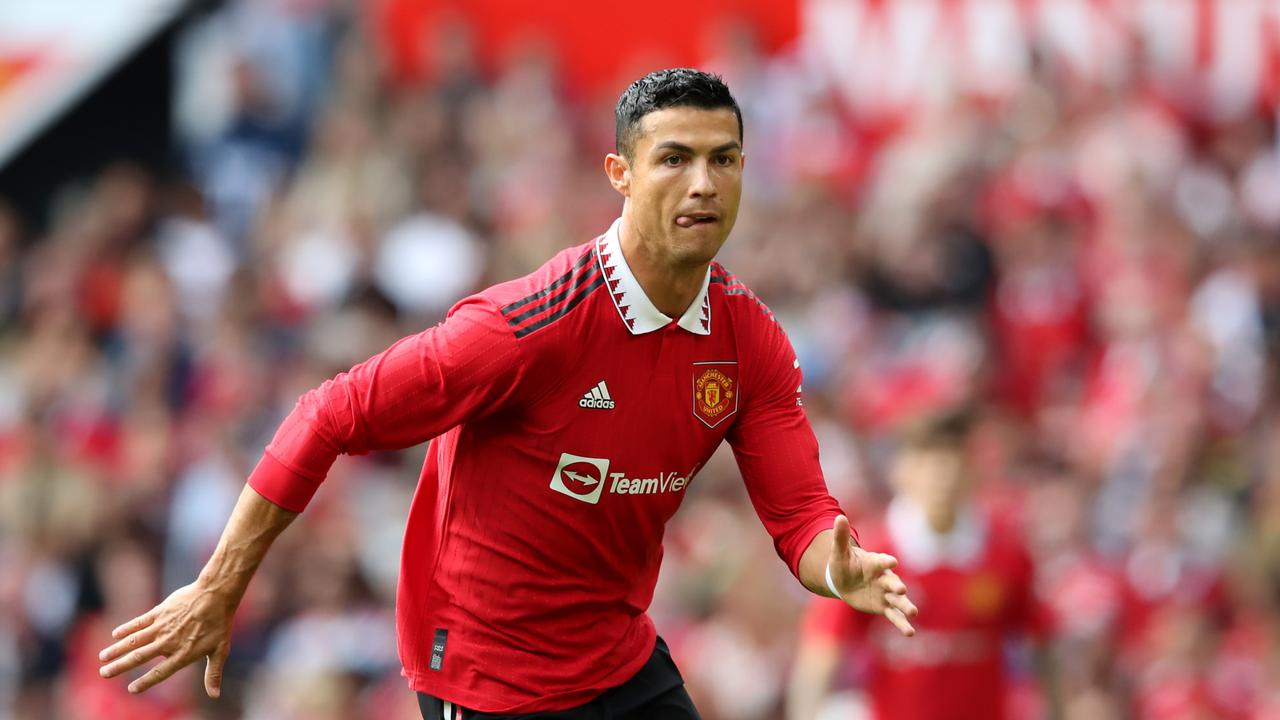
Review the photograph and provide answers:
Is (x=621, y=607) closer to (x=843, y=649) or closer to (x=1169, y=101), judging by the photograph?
(x=843, y=649)

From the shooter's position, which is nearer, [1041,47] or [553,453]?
[553,453]

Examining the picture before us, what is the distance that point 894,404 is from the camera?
10617mm

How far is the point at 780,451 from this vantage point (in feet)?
16.1

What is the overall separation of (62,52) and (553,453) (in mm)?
10748

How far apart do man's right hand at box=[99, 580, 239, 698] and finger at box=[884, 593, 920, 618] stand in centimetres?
162

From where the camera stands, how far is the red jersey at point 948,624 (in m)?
7.75

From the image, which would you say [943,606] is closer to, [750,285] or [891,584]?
[891,584]

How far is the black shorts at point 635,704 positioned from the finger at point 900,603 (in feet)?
2.67

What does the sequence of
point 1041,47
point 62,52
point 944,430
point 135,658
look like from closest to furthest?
point 135,658 → point 944,430 → point 1041,47 → point 62,52

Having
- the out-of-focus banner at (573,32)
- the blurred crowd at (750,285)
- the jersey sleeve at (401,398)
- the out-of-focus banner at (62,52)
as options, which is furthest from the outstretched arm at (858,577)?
the out-of-focus banner at (62,52)

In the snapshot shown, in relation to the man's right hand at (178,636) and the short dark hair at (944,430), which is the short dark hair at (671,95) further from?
the short dark hair at (944,430)

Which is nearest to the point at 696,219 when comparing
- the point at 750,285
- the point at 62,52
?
the point at 750,285

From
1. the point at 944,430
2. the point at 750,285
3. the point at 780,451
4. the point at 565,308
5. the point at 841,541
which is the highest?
the point at 750,285

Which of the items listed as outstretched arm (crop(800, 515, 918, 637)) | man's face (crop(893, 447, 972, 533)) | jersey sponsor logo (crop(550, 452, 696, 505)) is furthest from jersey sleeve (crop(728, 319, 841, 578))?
man's face (crop(893, 447, 972, 533))
